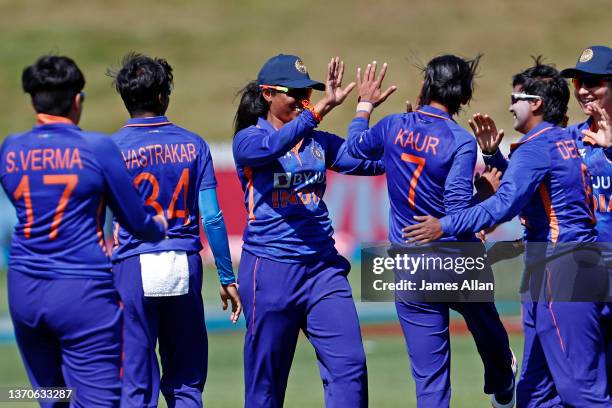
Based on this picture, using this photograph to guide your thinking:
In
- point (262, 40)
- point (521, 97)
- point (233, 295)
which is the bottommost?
point (233, 295)

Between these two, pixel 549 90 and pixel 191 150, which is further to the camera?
pixel 549 90

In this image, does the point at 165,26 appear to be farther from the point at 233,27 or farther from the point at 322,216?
the point at 322,216

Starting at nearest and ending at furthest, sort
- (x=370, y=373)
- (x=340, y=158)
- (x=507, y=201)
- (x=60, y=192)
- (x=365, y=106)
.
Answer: (x=60, y=192)
(x=507, y=201)
(x=365, y=106)
(x=340, y=158)
(x=370, y=373)

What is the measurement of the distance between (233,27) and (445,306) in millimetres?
32777

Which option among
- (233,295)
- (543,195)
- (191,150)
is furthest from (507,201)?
(191,150)

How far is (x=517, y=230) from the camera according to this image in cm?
1658

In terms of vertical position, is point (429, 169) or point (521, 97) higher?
point (521, 97)

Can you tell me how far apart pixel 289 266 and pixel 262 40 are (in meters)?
31.0

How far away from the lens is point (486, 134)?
737cm

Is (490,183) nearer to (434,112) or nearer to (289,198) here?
(434,112)

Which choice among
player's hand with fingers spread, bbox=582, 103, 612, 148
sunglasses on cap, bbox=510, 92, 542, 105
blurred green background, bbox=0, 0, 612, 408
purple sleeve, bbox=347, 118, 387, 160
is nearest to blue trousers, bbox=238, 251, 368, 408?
purple sleeve, bbox=347, 118, 387, 160

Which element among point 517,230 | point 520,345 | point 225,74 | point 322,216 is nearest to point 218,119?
point 225,74

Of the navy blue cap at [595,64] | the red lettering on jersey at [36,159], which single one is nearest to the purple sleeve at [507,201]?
the navy blue cap at [595,64]

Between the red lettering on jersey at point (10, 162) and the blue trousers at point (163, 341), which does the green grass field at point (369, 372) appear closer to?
the blue trousers at point (163, 341)
